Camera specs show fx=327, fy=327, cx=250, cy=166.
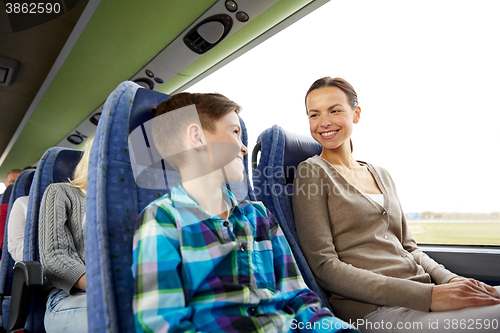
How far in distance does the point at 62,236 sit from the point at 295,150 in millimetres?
1120

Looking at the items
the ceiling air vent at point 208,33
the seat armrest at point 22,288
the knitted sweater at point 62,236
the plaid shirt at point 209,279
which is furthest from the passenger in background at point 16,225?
the ceiling air vent at point 208,33

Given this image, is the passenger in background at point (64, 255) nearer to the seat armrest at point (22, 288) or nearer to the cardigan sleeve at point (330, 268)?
the seat armrest at point (22, 288)

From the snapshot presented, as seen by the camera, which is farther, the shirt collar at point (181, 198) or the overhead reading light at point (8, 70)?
the overhead reading light at point (8, 70)

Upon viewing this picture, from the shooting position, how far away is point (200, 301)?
0.74 meters

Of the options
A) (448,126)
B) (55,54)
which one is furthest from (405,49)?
(55,54)

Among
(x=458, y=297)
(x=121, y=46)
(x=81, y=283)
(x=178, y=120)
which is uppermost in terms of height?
(x=121, y=46)

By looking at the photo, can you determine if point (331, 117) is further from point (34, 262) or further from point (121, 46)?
point (121, 46)

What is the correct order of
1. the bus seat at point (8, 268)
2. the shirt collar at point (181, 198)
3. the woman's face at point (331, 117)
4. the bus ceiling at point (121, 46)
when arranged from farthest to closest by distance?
the bus ceiling at point (121, 46) < the bus seat at point (8, 268) < the woman's face at point (331, 117) < the shirt collar at point (181, 198)

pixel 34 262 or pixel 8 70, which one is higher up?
pixel 8 70

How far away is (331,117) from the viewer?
53.0 inches

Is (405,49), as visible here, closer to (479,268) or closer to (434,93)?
(434,93)

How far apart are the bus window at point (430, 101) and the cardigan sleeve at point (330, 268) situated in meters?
0.47

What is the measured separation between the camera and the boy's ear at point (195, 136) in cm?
93

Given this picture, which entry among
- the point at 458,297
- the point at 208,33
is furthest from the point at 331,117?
the point at 208,33
